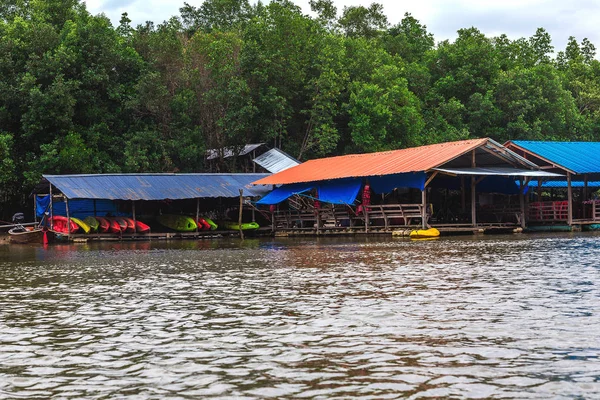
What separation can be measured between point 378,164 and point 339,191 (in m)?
2.22

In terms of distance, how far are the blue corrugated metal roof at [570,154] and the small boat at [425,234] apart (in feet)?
24.8

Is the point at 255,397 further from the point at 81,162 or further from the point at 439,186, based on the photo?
the point at 81,162

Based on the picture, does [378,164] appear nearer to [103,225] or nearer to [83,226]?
[103,225]

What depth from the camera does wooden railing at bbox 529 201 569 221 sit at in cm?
3572

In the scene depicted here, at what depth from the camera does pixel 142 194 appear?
36500mm

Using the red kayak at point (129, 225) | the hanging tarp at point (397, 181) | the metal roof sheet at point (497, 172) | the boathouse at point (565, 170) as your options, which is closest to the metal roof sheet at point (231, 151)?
the red kayak at point (129, 225)

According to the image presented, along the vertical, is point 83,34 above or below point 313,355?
above

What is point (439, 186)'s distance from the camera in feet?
121

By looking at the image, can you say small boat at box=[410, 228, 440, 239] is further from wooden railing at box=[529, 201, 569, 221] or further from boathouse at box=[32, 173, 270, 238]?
boathouse at box=[32, 173, 270, 238]

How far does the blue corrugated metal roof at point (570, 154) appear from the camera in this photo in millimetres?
34750

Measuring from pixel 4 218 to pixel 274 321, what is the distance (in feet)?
121

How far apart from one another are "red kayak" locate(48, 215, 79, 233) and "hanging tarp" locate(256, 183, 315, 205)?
30.3 feet

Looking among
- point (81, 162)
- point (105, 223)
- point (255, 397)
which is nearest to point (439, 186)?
point (105, 223)

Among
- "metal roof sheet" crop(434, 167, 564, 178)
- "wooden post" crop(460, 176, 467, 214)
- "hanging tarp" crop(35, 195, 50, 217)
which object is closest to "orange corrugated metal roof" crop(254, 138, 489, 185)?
"metal roof sheet" crop(434, 167, 564, 178)
